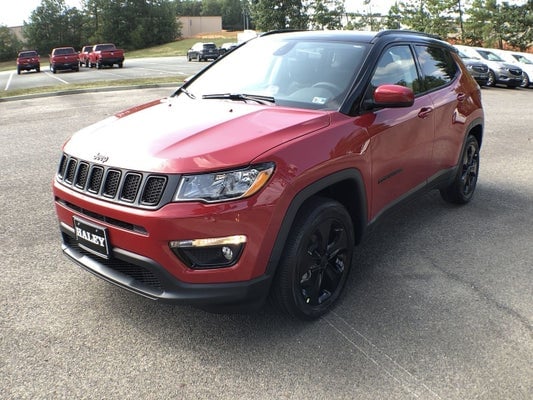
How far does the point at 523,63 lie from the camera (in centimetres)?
2061

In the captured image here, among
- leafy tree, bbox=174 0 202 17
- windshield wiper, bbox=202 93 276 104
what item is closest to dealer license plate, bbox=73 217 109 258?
windshield wiper, bbox=202 93 276 104

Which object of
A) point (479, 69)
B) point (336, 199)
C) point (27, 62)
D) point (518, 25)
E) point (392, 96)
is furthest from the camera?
point (27, 62)

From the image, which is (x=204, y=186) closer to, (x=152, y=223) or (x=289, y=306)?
(x=152, y=223)

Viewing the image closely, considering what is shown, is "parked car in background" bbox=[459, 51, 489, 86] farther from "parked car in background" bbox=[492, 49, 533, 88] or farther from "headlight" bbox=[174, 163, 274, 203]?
"headlight" bbox=[174, 163, 274, 203]

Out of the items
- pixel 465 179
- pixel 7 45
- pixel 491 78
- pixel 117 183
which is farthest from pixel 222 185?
pixel 7 45

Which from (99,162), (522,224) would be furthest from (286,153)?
(522,224)

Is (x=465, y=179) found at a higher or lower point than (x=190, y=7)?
lower

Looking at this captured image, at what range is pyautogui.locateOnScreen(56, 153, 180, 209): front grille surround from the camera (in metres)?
2.50

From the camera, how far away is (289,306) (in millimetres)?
2885

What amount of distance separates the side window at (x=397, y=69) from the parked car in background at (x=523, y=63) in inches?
729

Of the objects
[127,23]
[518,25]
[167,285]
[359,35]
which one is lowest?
[167,285]

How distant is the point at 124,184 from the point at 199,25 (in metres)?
107

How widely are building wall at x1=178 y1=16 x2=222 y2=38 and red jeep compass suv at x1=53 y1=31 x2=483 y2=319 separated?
334ft

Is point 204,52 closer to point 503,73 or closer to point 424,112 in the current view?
point 503,73
